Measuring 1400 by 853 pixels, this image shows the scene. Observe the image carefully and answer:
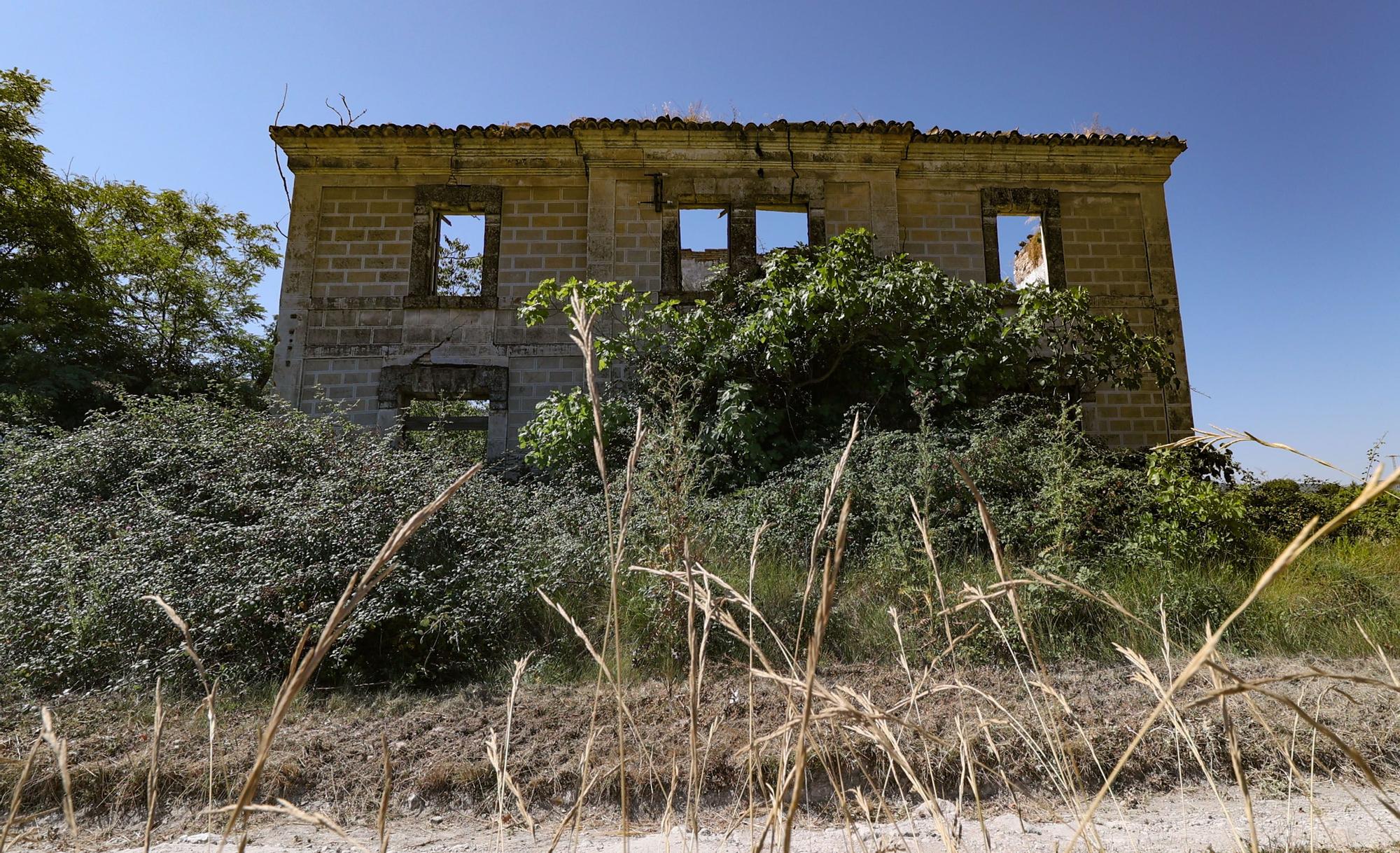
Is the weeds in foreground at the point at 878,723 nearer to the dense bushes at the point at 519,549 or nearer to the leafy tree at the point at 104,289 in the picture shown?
the dense bushes at the point at 519,549

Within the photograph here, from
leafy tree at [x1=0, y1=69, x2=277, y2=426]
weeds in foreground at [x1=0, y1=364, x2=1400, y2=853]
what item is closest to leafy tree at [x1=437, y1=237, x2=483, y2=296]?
leafy tree at [x1=0, y1=69, x2=277, y2=426]

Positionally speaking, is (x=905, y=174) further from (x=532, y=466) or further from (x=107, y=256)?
(x=107, y=256)

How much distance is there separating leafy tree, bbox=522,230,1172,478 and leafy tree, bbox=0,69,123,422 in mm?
6572

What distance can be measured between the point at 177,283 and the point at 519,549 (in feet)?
44.9

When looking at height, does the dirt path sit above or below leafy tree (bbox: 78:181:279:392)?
below

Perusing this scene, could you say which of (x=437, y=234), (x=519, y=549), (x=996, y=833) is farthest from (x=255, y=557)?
(x=437, y=234)

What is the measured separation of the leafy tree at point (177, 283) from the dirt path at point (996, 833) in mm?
11659

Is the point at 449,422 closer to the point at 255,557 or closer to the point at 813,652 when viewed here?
the point at 255,557

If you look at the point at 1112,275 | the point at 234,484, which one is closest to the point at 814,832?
the point at 234,484

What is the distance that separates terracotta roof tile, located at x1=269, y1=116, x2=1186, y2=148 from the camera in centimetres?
1070

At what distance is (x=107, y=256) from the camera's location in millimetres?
13875

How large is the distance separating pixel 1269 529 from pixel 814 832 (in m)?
6.53

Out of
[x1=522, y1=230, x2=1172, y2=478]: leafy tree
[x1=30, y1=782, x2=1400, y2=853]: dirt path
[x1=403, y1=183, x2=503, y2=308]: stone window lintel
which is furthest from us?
[x1=403, y1=183, x2=503, y2=308]: stone window lintel

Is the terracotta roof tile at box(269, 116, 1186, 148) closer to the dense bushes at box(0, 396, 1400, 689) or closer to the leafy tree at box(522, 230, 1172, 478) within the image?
the leafy tree at box(522, 230, 1172, 478)
